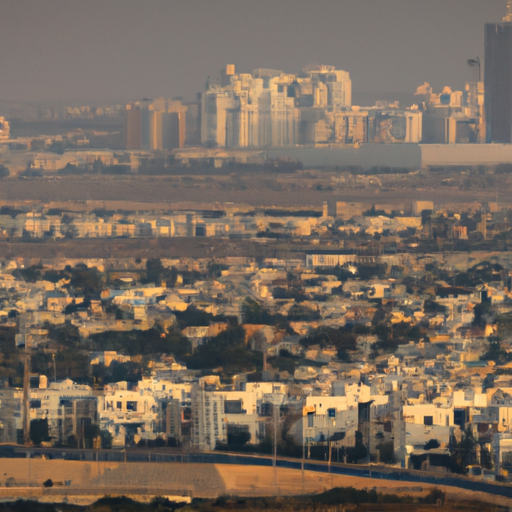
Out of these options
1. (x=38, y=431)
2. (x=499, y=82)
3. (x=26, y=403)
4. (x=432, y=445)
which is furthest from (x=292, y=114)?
(x=432, y=445)

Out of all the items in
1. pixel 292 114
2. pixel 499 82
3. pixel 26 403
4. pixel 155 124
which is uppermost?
pixel 499 82

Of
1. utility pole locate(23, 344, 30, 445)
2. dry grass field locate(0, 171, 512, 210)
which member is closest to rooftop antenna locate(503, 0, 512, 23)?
dry grass field locate(0, 171, 512, 210)

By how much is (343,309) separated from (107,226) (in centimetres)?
441

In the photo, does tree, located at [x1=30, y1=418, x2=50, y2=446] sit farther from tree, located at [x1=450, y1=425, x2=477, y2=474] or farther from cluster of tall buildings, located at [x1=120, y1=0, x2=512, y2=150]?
cluster of tall buildings, located at [x1=120, y1=0, x2=512, y2=150]

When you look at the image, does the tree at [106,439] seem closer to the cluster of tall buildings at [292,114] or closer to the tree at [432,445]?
the tree at [432,445]

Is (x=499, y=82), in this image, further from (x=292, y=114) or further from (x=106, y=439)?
(x=106, y=439)

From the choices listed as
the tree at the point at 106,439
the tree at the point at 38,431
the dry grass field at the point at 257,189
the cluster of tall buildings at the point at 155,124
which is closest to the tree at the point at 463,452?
the tree at the point at 106,439

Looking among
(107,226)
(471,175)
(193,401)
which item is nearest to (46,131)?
(107,226)

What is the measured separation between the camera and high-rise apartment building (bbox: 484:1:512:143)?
53.4 ft

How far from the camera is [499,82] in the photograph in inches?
664

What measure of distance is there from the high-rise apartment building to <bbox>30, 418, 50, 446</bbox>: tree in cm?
962

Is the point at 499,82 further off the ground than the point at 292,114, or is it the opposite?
the point at 499,82

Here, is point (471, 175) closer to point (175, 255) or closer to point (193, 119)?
point (193, 119)

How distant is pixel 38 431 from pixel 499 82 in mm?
10230
